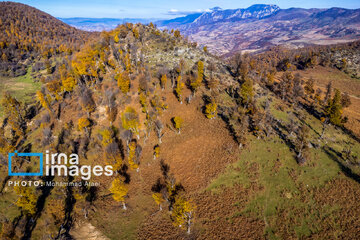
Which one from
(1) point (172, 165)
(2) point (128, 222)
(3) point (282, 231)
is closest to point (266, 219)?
(3) point (282, 231)

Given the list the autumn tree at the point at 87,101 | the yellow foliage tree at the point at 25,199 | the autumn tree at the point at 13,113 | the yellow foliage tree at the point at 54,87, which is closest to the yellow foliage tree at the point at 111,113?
the autumn tree at the point at 87,101

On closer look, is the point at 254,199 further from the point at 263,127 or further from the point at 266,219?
the point at 263,127

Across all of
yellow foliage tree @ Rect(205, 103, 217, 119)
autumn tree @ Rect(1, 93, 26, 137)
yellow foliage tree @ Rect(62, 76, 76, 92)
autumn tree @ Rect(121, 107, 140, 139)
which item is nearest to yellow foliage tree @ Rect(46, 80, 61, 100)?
yellow foliage tree @ Rect(62, 76, 76, 92)

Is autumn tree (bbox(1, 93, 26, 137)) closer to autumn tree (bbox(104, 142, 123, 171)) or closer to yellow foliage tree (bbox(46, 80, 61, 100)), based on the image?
yellow foliage tree (bbox(46, 80, 61, 100))

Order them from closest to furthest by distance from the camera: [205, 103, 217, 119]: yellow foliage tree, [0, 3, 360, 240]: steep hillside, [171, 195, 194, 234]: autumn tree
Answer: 1. [171, 195, 194, 234]: autumn tree
2. [0, 3, 360, 240]: steep hillside
3. [205, 103, 217, 119]: yellow foliage tree

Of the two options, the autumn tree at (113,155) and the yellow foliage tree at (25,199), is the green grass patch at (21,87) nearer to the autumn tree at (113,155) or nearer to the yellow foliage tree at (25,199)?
the autumn tree at (113,155)

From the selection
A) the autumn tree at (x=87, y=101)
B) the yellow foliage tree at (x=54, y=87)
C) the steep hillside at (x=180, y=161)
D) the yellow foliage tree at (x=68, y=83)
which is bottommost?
the steep hillside at (x=180, y=161)

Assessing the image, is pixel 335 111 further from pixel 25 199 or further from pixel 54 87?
pixel 54 87

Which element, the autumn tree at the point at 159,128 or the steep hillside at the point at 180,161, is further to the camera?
the autumn tree at the point at 159,128
